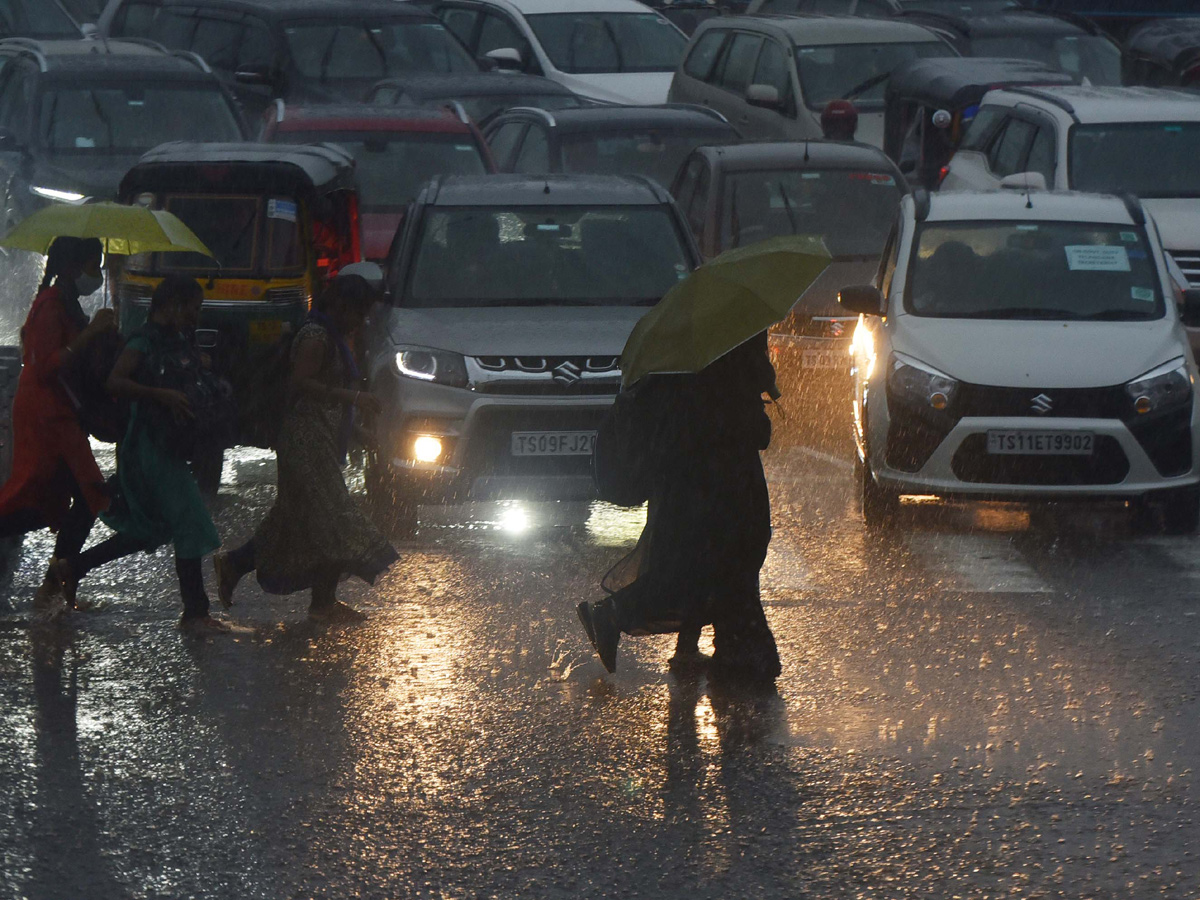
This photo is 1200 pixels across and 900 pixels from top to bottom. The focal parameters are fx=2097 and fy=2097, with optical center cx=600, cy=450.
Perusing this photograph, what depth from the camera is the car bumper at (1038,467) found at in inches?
408

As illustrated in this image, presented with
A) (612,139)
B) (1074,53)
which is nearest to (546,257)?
(612,139)

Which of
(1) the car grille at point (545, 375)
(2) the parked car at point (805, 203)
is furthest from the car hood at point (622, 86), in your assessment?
(1) the car grille at point (545, 375)

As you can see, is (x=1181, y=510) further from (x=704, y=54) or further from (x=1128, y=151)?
Result: (x=704, y=54)

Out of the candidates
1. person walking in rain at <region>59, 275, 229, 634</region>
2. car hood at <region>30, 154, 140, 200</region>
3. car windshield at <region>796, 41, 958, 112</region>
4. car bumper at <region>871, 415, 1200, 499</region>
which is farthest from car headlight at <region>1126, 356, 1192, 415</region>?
car windshield at <region>796, 41, 958, 112</region>

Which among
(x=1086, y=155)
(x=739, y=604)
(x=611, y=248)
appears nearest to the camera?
(x=739, y=604)

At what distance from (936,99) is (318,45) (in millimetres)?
6162

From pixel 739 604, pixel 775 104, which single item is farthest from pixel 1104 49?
pixel 739 604

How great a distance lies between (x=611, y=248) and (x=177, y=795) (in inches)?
230

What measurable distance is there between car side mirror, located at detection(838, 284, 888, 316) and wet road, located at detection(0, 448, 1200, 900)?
1563mm

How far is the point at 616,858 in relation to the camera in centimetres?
585

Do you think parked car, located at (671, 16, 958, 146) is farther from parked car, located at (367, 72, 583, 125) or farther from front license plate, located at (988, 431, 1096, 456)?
front license plate, located at (988, 431, 1096, 456)

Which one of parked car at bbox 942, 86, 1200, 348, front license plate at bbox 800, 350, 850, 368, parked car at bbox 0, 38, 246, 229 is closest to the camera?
front license plate at bbox 800, 350, 850, 368

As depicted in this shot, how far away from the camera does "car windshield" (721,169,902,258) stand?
1484 centimetres

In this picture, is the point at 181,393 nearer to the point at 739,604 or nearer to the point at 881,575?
the point at 739,604
